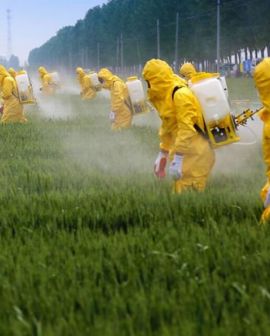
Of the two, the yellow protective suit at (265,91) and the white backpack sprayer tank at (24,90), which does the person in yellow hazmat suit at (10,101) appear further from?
the yellow protective suit at (265,91)

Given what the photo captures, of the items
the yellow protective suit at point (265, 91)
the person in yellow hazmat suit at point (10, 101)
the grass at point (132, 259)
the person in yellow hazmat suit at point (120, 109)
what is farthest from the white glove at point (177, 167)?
the person in yellow hazmat suit at point (10, 101)

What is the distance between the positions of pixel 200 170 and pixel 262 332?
15.1ft

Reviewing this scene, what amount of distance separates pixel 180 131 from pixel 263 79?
1.64 metres

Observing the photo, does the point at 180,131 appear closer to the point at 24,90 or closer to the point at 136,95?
the point at 136,95

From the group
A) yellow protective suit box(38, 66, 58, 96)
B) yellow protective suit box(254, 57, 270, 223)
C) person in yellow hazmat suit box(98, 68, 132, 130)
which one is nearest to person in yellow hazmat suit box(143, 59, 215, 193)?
yellow protective suit box(254, 57, 270, 223)

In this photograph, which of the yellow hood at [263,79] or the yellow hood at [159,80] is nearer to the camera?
the yellow hood at [263,79]

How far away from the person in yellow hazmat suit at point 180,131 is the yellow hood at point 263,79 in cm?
150

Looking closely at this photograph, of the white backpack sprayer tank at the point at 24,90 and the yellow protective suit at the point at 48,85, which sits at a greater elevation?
the white backpack sprayer tank at the point at 24,90

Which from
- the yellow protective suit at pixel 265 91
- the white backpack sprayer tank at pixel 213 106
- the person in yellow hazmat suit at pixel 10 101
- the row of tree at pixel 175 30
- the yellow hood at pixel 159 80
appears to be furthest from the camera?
the row of tree at pixel 175 30

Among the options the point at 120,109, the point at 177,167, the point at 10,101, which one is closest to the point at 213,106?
the point at 177,167

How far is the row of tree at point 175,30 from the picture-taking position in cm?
4803

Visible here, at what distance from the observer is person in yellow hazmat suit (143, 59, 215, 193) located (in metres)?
7.45

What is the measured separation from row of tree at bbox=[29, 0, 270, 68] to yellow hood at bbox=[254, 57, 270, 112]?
32.5 m

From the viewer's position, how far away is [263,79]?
5.98 m
